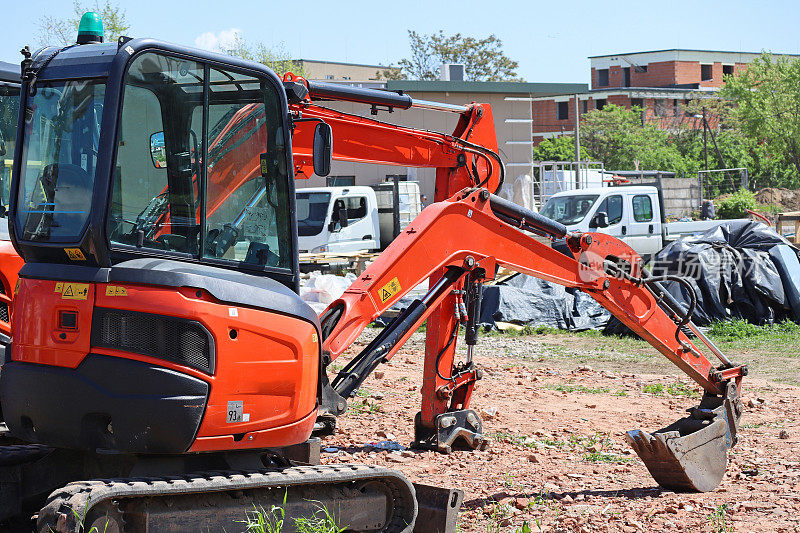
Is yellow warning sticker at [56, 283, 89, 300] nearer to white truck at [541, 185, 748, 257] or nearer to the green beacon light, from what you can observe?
the green beacon light

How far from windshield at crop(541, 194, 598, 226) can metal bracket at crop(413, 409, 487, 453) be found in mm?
12481

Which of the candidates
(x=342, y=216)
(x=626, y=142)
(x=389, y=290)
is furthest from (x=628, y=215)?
(x=626, y=142)

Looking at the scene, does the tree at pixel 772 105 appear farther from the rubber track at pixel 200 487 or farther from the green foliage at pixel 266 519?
the green foliage at pixel 266 519

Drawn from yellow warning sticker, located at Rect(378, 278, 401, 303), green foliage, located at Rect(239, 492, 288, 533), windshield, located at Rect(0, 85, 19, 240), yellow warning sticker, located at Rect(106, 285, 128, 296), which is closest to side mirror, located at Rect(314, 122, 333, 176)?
yellow warning sticker, located at Rect(106, 285, 128, 296)

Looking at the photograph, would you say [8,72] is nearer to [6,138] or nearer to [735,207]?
[6,138]

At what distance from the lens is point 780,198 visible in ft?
156

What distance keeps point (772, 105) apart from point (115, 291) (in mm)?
51262

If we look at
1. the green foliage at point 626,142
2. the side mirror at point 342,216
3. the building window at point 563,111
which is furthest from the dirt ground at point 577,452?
the building window at point 563,111

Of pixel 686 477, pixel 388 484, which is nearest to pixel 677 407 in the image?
pixel 686 477

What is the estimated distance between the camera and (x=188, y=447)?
4445 millimetres

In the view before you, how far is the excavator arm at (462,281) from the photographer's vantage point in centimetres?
648

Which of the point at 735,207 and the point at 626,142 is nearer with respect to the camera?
the point at 735,207

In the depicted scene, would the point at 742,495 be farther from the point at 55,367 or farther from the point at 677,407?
the point at 55,367

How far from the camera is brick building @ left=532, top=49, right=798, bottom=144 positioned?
64.6m
